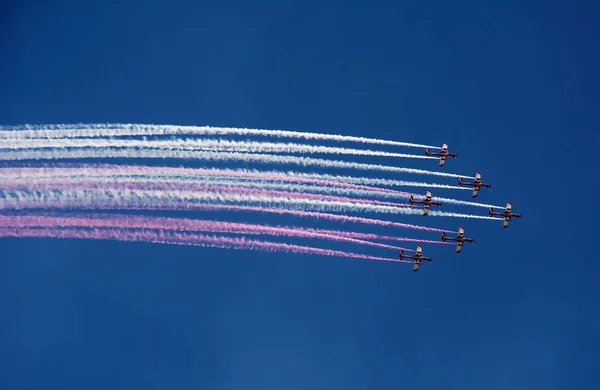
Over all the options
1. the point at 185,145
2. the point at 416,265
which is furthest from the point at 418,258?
the point at 185,145

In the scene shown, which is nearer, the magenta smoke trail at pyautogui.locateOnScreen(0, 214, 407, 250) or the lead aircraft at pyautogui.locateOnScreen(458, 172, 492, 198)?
the magenta smoke trail at pyautogui.locateOnScreen(0, 214, 407, 250)

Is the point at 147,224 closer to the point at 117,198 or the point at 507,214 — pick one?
the point at 117,198

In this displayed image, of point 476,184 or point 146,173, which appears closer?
point 146,173

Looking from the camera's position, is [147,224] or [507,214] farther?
[507,214]

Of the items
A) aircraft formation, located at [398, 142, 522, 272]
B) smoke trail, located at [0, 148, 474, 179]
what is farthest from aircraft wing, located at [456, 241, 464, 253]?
smoke trail, located at [0, 148, 474, 179]

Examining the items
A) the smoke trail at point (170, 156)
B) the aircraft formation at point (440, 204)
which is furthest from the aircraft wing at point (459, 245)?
the smoke trail at point (170, 156)

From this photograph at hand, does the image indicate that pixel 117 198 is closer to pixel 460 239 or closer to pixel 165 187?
pixel 165 187

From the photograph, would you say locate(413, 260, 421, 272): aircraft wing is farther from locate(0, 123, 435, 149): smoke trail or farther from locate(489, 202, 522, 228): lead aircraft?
locate(0, 123, 435, 149): smoke trail

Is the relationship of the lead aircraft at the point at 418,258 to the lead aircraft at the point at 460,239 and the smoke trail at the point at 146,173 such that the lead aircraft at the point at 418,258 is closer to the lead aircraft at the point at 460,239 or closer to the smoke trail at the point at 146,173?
the lead aircraft at the point at 460,239

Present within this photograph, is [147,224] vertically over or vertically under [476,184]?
under

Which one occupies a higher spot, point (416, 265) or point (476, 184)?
point (476, 184)

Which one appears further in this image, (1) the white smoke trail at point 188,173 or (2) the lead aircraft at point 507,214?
(2) the lead aircraft at point 507,214

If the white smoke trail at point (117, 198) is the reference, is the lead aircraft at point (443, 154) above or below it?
above

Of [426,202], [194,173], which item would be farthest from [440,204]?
[194,173]
